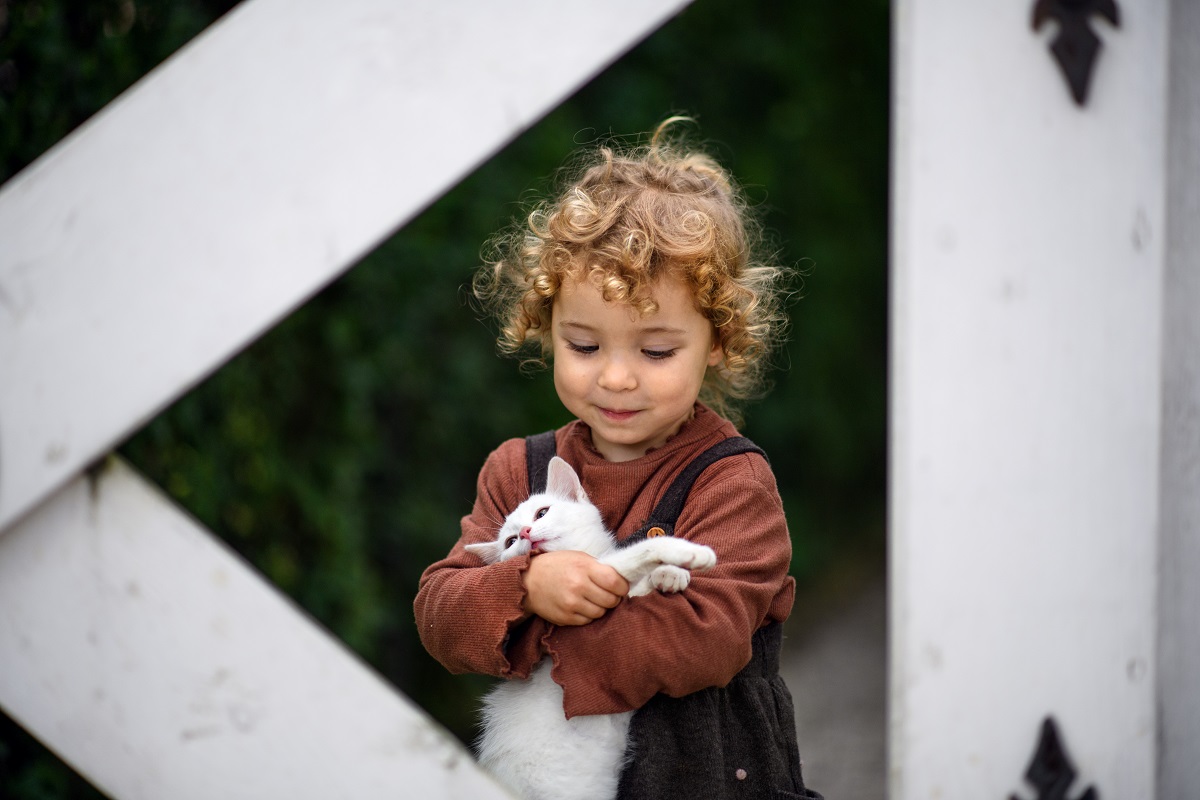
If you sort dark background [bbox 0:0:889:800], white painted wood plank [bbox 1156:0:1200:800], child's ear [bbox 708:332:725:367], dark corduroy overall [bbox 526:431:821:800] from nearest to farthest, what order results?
1. dark corduroy overall [bbox 526:431:821:800]
2. child's ear [bbox 708:332:725:367]
3. white painted wood plank [bbox 1156:0:1200:800]
4. dark background [bbox 0:0:889:800]

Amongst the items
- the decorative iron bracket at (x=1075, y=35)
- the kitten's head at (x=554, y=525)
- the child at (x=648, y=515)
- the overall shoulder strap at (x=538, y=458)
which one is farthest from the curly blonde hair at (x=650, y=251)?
the decorative iron bracket at (x=1075, y=35)

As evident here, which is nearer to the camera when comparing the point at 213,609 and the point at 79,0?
the point at 213,609

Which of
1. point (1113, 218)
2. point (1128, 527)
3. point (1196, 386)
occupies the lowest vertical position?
point (1128, 527)

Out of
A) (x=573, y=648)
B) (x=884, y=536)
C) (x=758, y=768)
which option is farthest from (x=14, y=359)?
(x=884, y=536)

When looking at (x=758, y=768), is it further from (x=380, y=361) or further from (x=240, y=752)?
(x=380, y=361)

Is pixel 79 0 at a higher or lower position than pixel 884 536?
higher

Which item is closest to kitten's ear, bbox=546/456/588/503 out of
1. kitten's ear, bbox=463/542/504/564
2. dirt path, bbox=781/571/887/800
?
kitten's ear, bbox=463/542/504/564

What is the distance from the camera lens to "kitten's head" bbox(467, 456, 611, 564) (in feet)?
4.21

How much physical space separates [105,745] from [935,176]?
136cm

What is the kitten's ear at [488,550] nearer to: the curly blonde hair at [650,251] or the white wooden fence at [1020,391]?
the curly blonde hair at [650,251]

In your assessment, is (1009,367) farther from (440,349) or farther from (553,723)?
(440,349)

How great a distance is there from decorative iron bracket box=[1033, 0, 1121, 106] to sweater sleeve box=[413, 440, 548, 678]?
3.40 feet

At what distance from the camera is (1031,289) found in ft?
4.93

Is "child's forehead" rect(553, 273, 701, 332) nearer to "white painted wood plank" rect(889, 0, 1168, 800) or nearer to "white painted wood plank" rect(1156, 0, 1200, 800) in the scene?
"white painted wood plank" rect(889, 0, 1168, 800)
